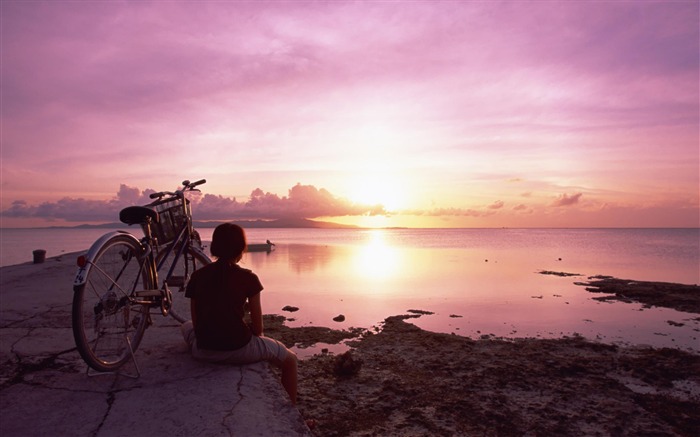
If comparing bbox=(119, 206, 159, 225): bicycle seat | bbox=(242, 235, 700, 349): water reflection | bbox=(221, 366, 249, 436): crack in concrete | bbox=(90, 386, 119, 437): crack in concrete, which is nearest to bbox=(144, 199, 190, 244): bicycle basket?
bbox=(119, 206, 159, 225): bicycle seat

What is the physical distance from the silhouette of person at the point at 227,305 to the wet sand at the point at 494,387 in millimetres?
1656

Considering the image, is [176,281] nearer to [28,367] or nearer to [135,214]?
[135,214]

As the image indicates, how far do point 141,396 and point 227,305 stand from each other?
1001 mm

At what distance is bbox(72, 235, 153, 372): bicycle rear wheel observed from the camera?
12.6 ft

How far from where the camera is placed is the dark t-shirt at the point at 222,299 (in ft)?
12.5

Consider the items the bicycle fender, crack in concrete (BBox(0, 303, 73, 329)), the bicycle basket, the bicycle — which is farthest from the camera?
crack in concrete (BBox(0, 303, 73, 329))

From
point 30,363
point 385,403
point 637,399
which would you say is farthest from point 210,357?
point 637,399

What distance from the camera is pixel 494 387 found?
7000 mm

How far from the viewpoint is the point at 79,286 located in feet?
11.6

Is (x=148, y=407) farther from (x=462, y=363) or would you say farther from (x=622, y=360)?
(x=622, y=360)

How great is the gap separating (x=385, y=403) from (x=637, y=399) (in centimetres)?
412

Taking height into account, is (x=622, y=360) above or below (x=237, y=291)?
below

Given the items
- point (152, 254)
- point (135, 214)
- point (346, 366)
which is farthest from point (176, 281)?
point (346, 366)

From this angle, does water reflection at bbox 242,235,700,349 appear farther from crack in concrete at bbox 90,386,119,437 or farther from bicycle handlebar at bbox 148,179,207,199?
crack in concrete at bbox 90,386,119,437
